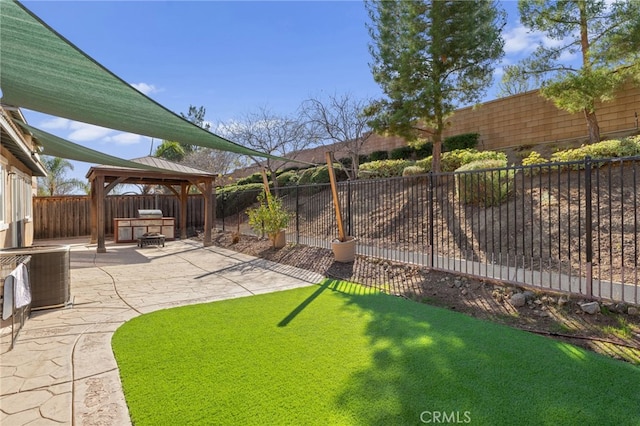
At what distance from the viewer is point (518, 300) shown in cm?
424

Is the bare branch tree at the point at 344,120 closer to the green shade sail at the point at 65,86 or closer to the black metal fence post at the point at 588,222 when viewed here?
the black metal fence post at the point at 588,222

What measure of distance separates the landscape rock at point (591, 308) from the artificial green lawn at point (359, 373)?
995mm

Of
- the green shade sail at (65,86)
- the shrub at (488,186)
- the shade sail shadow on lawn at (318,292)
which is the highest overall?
the green shade sail at (65,86)

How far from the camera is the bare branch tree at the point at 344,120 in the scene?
50.0 feet

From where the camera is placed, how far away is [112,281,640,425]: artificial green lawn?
207cm

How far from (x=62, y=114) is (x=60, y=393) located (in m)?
3.02

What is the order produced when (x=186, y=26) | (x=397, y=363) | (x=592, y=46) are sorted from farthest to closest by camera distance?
(x=592, y=46) < (x=186, y=26) < (x=397, y=363)

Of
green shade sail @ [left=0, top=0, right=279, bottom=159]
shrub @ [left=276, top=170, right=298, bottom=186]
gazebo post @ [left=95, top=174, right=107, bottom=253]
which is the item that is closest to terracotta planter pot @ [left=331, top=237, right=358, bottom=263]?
green shade sail @ [left=0, top=0, right=279, bottom=159]

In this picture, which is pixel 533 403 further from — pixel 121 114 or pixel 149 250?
pixel 149 250

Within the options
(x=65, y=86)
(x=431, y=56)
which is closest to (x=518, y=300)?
(x=65, y=86)

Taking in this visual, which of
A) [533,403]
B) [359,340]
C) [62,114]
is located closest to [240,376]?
[359,340]

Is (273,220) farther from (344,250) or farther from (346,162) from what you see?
(346,162)

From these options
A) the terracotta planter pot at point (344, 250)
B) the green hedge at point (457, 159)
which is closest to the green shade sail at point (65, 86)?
the terracotta planter pot at point (344, 250)

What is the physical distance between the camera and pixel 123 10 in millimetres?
5695
